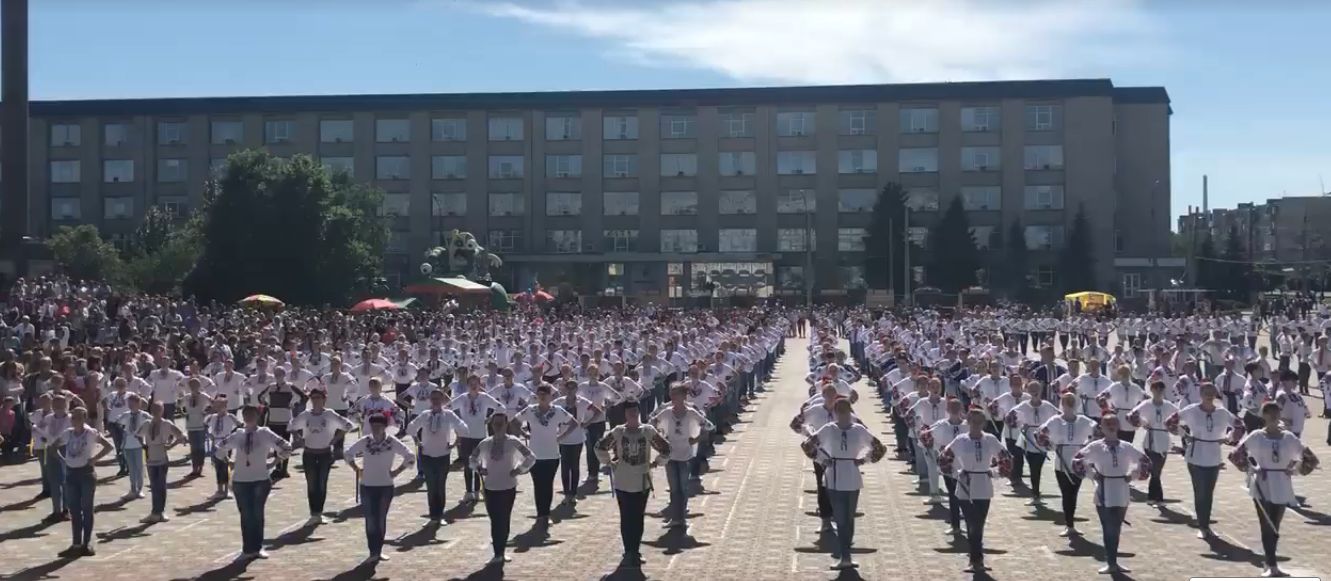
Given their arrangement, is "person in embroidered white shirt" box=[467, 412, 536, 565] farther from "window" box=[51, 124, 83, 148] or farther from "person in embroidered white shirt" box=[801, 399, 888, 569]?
"window" box=[51, 124, 83, 148]

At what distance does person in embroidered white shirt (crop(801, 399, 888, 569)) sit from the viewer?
49.5ft

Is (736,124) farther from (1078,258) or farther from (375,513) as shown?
(375,513)

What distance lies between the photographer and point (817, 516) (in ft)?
62.4

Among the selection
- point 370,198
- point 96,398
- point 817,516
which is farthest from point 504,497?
point 370,198

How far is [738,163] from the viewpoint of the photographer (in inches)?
4094

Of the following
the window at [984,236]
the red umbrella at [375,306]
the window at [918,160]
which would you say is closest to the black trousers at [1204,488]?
the red umbrella at [375,306]

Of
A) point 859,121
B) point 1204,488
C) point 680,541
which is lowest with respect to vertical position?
point 680,541

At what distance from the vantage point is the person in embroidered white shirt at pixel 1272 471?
48.1 feet

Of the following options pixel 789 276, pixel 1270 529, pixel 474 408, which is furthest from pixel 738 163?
pixel 1270 529

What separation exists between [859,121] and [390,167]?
104 ft

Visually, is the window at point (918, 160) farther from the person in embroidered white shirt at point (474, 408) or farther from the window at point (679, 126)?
the person in embroidered white shirt at point (474, 408)

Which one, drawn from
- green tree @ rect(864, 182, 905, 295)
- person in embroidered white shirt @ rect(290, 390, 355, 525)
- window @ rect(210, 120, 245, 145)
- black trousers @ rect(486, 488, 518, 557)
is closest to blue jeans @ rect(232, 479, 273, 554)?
person in embroidered white shirt @ rect(290, 390, 355, 525)

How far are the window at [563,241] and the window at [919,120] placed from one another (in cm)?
2303

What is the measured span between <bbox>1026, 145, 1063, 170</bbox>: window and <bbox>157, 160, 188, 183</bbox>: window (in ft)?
187
